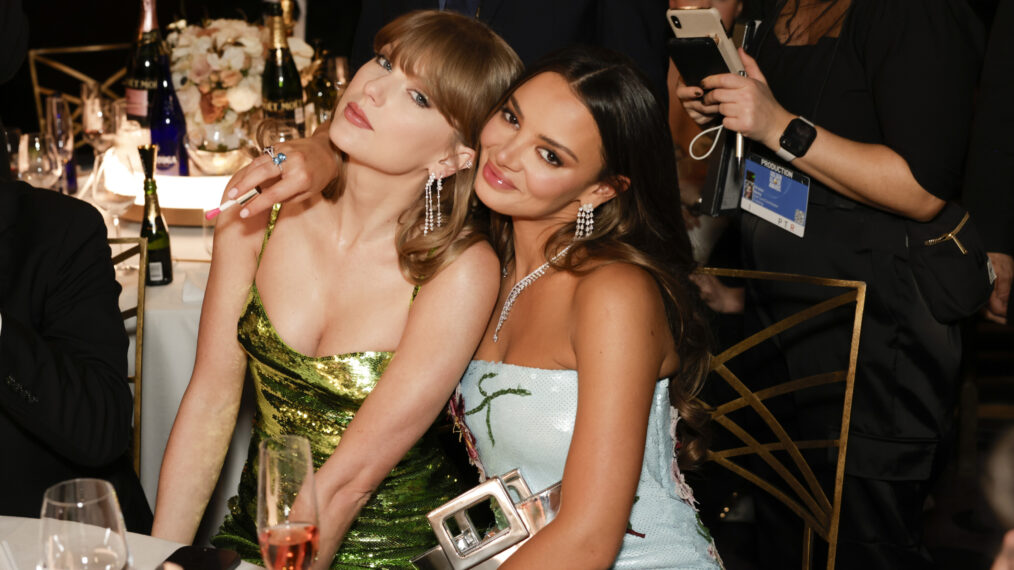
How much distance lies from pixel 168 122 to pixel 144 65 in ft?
0.73

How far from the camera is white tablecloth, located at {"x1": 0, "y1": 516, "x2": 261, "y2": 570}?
1.30 m

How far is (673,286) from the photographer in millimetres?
1755

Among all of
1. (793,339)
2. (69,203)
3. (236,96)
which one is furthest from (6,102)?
(793,339)

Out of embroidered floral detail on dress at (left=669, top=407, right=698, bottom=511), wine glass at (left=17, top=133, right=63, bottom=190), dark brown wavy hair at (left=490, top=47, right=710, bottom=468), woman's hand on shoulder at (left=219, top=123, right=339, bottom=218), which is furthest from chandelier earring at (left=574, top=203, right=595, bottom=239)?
wine glass at (left=17, top=133, right=63, bottom=190)

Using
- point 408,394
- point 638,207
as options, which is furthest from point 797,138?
point 408,394

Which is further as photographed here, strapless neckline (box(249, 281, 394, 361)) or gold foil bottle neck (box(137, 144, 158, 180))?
gold foil bottle neck (box(137, 144, 158, 180))

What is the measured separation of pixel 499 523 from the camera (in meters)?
1.71

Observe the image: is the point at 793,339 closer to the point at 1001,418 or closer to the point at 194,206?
the point at 194,206

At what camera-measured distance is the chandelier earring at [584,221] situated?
1.82 m

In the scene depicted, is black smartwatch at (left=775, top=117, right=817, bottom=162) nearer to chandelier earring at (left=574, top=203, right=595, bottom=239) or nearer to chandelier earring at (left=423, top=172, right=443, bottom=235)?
chandelier earring at (left=574, top=203, right=595, bottom=239)

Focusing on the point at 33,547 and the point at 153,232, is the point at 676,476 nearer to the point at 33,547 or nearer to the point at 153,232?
the point at 33,547

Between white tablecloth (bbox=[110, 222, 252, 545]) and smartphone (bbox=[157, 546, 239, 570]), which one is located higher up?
smartphone (bbox=[157, 546, 239, 570])

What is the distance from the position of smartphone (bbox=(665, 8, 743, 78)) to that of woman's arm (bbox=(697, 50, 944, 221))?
1.4 inches

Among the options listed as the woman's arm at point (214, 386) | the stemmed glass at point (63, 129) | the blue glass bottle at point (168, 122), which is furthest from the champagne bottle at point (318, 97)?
the woman's arm at point (214, 386)
